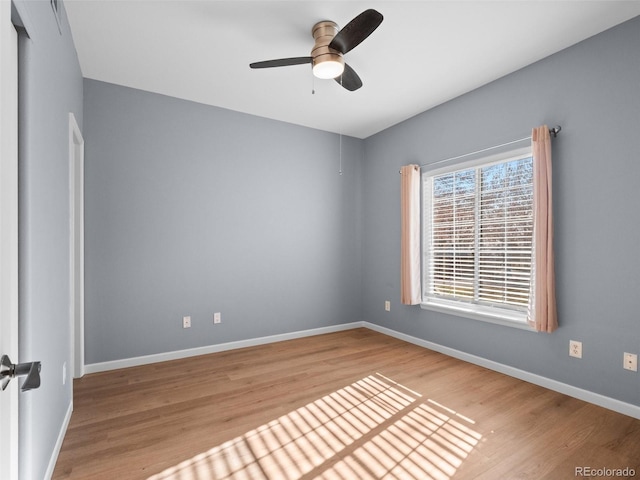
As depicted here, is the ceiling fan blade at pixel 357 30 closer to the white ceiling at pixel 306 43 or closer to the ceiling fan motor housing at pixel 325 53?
the ceiling fan motor housing at pixel 325 53

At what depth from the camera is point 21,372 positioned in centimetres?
87

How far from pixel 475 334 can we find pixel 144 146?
3.95m

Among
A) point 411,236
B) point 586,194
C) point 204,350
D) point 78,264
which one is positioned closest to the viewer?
point 586,194

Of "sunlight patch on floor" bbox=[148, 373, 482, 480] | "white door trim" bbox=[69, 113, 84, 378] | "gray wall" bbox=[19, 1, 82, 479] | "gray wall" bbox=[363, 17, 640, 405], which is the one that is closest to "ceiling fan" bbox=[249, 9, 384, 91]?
"gray wall" bbox=[19, 1, 82, 479]

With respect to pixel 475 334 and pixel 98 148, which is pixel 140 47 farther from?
pixel 475 334

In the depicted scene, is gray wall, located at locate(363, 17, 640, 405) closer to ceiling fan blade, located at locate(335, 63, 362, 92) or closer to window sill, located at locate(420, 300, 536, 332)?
window sill, located at locate(420, 300, 536, 332)

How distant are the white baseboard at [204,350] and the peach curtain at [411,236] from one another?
1.25m

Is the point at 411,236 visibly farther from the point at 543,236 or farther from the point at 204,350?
the point at 204,350

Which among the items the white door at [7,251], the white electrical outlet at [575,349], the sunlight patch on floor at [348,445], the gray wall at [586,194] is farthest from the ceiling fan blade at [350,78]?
the white electrical outlet at [575,349]

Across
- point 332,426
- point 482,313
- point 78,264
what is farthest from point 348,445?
point 78,264

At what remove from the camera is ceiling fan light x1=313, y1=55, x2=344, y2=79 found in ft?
7.89

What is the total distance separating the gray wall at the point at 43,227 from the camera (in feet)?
4.52

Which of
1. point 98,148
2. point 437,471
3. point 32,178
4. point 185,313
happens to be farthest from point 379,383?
point 98,148

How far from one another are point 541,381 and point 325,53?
10.5 ft
